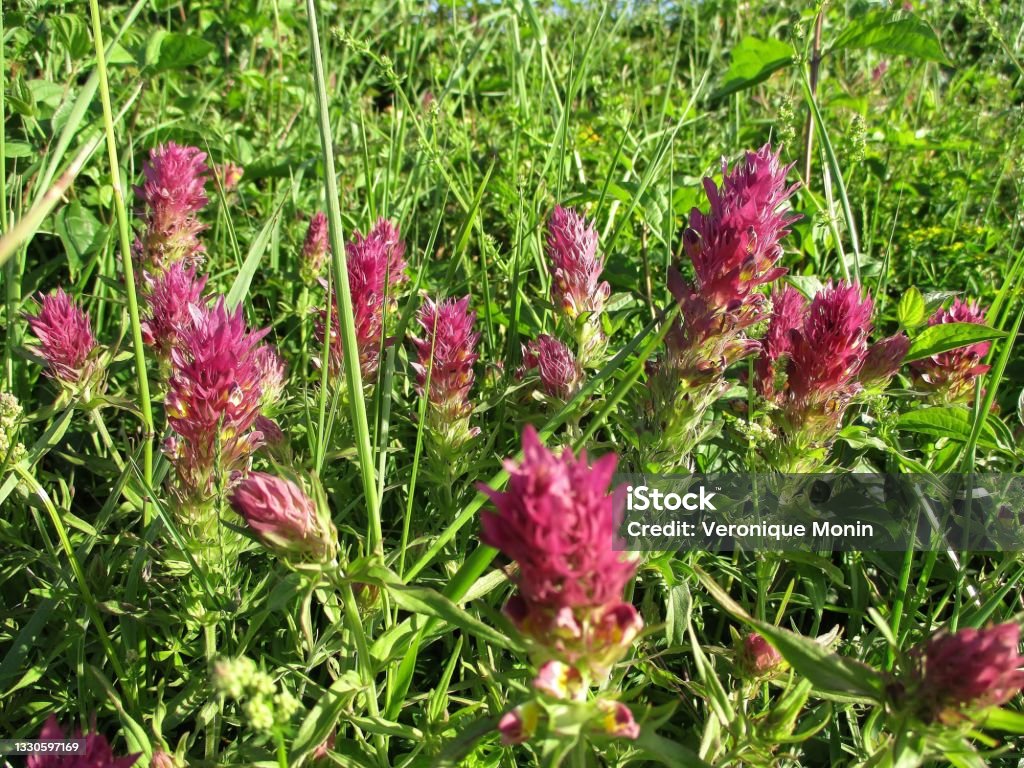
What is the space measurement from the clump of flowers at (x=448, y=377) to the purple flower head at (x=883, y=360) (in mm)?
952

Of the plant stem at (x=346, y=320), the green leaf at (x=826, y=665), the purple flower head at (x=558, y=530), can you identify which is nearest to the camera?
the purple flower head at (x=558, y=530)

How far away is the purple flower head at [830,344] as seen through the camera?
1.81 metres

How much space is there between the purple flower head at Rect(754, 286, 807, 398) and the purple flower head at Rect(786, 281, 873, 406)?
192mm

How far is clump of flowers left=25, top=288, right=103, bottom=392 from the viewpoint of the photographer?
6.63 ft

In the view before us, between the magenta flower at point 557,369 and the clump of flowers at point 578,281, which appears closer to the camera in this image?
the magenta flower at point 557,369

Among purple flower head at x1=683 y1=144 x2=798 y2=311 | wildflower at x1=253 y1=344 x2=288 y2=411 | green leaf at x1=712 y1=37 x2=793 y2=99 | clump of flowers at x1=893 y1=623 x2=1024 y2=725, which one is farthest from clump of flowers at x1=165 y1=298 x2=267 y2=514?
green leaf at x1=712 y1=37 x2=793 y2=99

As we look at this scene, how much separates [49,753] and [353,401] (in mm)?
690

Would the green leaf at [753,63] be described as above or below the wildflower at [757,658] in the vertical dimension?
above

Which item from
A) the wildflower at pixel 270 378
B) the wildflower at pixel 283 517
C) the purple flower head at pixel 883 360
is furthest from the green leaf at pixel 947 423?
the wildflower at pixel 270 378

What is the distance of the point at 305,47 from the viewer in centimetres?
464

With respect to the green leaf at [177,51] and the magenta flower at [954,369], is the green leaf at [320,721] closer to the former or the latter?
the magenta flower at [954,369]

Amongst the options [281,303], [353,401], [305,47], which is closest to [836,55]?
[305,47]

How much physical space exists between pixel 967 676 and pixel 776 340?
1103 mm

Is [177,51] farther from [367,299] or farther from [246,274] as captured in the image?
[367,299]
